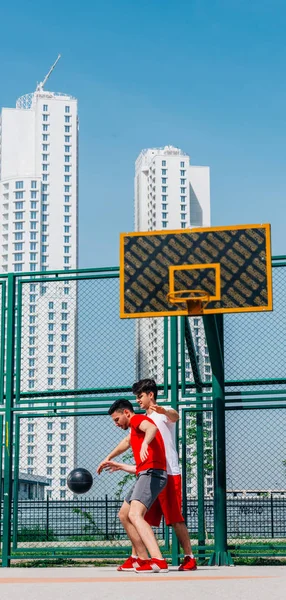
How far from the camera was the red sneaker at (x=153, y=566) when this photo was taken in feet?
24.4

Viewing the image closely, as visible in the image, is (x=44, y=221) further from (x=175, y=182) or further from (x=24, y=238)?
(x=175, y=182)

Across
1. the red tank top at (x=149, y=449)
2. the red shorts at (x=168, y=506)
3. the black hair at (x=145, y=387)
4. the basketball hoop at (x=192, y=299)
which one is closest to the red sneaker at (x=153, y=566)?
the red shorts at (x=168, y=506)

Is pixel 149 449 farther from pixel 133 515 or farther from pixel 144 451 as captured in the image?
pixel 133 515

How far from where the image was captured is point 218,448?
9523 mm

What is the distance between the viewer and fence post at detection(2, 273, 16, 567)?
10219 mm

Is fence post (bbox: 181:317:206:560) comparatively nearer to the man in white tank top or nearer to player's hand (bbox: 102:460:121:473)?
the man in white tank top

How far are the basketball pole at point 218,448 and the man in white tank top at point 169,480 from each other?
1080mm

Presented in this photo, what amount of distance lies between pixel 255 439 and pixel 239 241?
8.22 ft

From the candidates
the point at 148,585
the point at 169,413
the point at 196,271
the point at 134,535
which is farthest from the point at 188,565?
the point at 196,271

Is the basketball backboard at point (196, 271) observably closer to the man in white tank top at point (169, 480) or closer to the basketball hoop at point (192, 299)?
the basketball hoop at point (192, 299)

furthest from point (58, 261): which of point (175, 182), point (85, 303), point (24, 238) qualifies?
point (85, 303)

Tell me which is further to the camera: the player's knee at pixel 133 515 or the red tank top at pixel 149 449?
the red tank top at pixel 149 449

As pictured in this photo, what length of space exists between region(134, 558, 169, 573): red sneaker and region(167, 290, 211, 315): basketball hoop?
2451mm

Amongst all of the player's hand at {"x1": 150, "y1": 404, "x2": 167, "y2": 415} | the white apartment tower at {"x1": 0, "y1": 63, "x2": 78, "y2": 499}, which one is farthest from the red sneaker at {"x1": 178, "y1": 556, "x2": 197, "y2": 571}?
the white apartment tower at {"x1": 0, "y1": 63, "x2": 78, "y2": 499}
